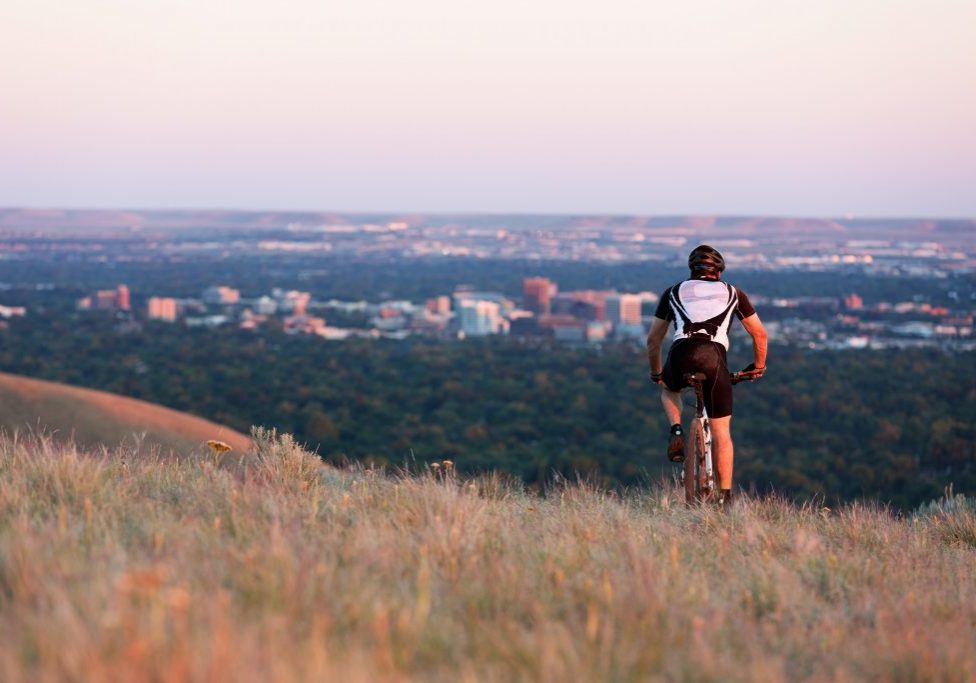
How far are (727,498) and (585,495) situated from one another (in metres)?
0.88

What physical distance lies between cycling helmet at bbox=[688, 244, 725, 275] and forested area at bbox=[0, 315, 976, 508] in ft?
60.7

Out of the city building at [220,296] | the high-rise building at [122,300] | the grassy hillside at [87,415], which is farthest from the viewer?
the city building at [220,296]

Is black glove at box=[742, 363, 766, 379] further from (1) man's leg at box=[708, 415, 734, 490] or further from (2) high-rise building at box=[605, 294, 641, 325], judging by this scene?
(2) high-rise building at box=[605, 294, 641, 325]

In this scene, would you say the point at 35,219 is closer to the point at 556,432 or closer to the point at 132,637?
the point at 556,432

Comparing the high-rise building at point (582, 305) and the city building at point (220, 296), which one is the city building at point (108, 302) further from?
the high-rise building at point (582, 305)

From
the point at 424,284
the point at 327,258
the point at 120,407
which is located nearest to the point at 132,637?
the point at 120,407

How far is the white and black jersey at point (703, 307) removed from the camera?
23.9 feet

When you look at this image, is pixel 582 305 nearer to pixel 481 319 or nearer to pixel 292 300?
pixel 481 319

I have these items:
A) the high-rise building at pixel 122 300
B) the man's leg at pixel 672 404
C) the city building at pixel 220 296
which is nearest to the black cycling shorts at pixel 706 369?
the man's leg at pixel 672 404

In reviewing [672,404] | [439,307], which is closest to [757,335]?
[672,404]

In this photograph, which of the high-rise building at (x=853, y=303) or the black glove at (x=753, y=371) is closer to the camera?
the black glove at (x=753, y=371)

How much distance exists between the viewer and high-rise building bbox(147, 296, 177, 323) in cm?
8148

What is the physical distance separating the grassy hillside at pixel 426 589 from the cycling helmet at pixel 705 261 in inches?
63.7

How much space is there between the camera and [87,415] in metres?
16.9
